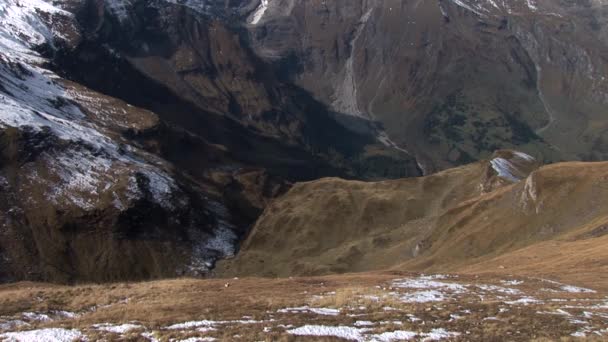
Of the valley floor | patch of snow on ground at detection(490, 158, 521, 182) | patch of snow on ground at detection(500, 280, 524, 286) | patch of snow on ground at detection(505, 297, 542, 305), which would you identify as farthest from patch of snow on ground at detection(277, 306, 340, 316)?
patch of snow on ground at detection(490, 158, 521, 182)

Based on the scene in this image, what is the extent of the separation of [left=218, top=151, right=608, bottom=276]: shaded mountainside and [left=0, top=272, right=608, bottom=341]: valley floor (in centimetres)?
2321

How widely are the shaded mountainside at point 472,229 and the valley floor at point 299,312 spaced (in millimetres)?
23213

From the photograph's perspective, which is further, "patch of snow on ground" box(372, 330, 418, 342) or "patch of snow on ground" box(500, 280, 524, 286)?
"patch of snow on ground" box(500, 280, 524, 286)

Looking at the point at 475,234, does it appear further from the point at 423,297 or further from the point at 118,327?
the point at 118,327

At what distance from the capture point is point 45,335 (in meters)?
24.8

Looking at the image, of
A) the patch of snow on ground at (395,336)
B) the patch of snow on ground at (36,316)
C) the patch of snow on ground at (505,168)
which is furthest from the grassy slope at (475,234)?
the patch of snow on ground at (36,316)

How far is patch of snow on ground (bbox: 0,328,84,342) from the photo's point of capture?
24.3 metres

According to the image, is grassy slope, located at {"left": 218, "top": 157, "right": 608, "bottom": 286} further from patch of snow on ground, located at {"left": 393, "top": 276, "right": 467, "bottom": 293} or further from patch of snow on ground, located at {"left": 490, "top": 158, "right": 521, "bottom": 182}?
patch of snow on ground, located at {"left": 393, "top": 276, "right": 467, "bottom": 293}

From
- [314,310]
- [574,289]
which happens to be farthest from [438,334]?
[574,289]

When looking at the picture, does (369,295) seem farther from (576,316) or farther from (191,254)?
(191,254)

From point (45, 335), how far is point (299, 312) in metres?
12.5

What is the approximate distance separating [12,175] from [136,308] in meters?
183

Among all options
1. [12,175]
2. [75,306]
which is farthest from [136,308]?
[12,175]

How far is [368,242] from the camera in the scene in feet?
532
